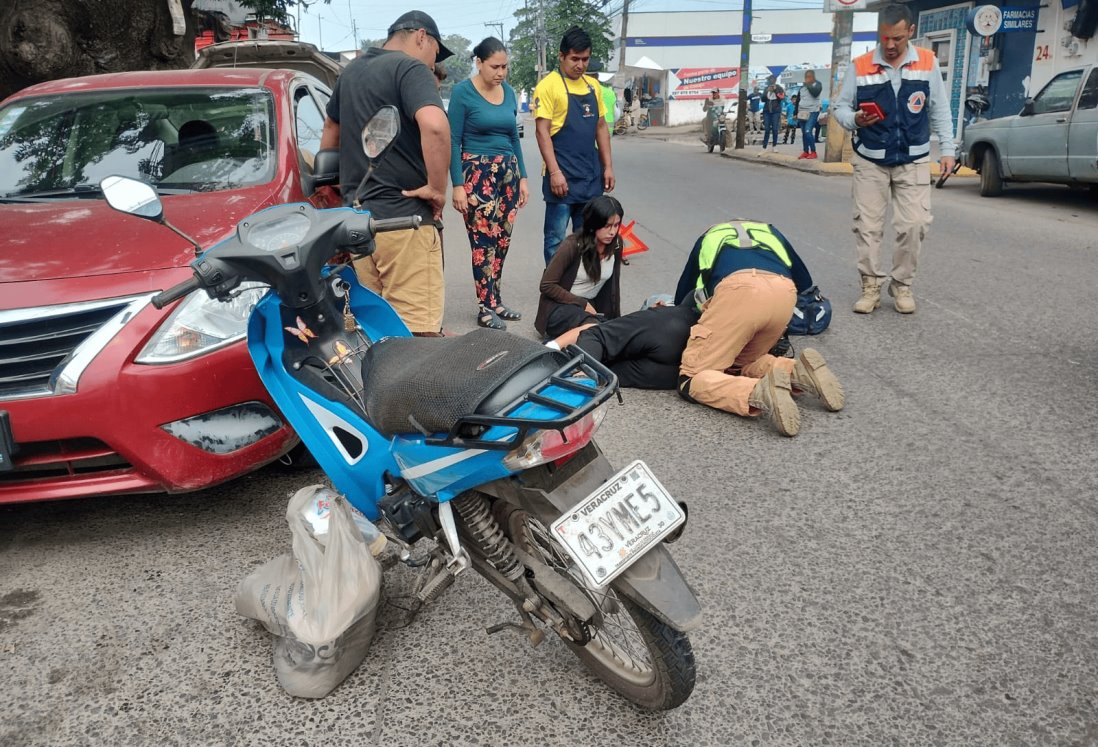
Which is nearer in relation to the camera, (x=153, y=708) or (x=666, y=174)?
(x=153, y=708)

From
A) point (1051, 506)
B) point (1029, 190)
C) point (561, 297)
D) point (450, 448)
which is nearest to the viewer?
point (450, 448)

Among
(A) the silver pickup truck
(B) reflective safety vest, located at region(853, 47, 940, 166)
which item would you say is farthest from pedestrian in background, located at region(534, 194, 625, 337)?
(A) the silver pickup truck

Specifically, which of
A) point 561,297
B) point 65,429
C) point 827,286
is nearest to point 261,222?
Result: point 65,429

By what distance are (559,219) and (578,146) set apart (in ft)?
1.82

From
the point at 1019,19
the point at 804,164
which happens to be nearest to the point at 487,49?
the point at 804,164

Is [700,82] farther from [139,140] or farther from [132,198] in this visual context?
[132,198]

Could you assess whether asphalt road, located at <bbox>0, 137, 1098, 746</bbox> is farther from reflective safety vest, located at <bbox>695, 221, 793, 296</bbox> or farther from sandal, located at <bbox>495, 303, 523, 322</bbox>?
sandal, located at <bbox>495, 303, 523, 322</bbox>

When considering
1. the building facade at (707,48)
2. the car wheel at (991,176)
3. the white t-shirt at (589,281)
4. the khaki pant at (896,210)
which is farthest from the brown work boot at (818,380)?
the building facade at (707,48)

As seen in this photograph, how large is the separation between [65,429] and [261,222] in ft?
3.80

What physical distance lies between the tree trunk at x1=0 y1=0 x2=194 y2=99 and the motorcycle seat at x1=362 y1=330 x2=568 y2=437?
8506 millimetres

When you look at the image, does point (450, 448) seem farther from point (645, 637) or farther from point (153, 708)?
point (153, 708)

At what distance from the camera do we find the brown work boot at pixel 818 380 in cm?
445

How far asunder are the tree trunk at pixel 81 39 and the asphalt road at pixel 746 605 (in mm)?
7042

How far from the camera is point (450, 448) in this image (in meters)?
2.21
